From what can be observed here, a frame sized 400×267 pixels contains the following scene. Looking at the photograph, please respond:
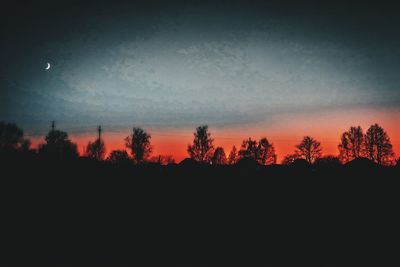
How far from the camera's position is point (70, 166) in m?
23.5

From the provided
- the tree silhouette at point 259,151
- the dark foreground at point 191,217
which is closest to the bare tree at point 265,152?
the tree silhouette at point 259,151

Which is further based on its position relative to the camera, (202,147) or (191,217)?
(202,147)

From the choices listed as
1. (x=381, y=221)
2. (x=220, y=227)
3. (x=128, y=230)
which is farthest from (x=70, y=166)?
(x=381, y=221)

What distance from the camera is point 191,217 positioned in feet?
69.7

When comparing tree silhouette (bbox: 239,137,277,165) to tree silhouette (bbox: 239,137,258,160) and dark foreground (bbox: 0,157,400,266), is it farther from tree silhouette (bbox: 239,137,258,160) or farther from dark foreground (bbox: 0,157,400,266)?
dark foreground (bbox: 0,157,400,266)

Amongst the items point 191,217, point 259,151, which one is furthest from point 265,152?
point 191,217

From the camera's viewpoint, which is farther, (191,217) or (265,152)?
(265,152)

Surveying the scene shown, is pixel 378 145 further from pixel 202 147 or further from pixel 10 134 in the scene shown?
pixel 10 134

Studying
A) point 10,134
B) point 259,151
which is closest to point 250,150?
point 259,151

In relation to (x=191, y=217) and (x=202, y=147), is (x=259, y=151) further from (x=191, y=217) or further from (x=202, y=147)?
(x=191, y=217)

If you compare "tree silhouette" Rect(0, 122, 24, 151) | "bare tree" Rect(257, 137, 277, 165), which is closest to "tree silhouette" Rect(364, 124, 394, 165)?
"bare tree" Rect(257, 137, 277, 165)

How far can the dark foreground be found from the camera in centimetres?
1638

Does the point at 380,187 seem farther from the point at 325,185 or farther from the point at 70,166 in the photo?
the point at 70,166

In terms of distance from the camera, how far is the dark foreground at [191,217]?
16375 mm
